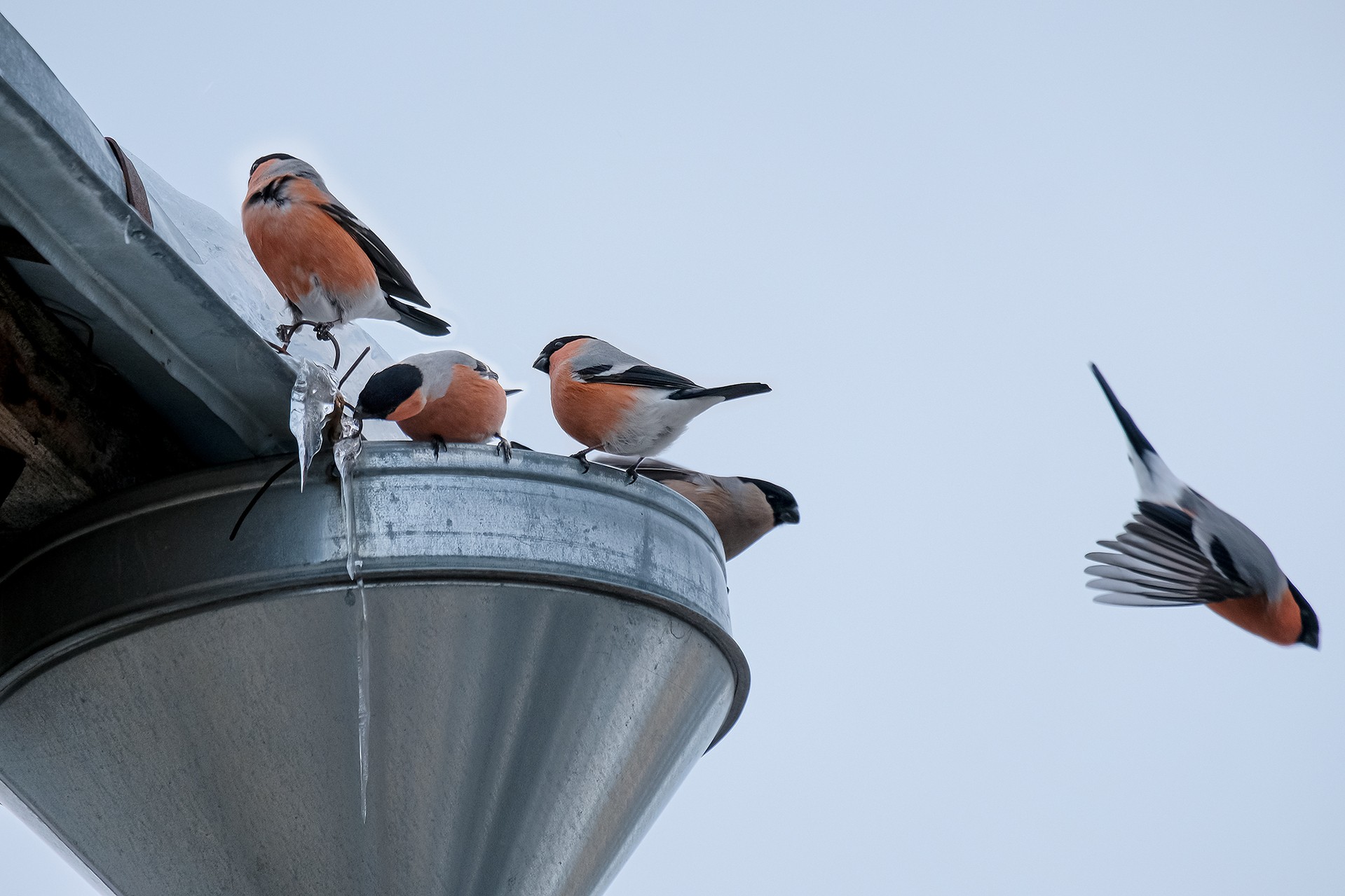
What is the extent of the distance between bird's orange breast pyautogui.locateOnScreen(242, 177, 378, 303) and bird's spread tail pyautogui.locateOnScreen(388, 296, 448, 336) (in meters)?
0.22

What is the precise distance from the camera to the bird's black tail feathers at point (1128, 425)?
508 centimetres

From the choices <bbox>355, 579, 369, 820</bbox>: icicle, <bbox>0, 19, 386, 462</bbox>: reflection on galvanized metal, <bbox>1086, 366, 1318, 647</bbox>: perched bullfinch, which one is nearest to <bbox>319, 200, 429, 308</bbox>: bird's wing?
<bbox>0, 19, 386, 462</bbox>: reflection on galvanized metal

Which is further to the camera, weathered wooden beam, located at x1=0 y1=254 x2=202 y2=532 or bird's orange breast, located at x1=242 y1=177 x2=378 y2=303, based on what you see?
bird's orange breast, located at x1=242 y1=177 x2=378 y2=303

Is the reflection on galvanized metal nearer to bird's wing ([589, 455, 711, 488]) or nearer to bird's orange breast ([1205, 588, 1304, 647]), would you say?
bird's wing ([589, 455, 711, 488])

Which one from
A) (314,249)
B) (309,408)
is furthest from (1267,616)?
(309,408)

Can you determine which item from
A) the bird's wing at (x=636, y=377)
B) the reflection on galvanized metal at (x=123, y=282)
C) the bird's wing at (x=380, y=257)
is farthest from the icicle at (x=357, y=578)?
the bird's wing at (x=636, y=377)

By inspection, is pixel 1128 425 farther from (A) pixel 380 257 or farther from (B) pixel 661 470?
(A) pixel 380 257

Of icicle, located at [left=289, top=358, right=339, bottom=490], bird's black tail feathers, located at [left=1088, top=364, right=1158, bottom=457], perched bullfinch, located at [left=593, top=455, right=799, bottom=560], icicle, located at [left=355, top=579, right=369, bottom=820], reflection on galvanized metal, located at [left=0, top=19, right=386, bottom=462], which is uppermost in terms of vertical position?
bird's black tail feathers, located at [left=1088, top=364, right=1158, bottom=457]

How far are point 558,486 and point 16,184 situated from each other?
99 centimetres

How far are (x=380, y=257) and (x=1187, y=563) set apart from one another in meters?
3.28

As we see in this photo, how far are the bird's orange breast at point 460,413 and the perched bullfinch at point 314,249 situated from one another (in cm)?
36

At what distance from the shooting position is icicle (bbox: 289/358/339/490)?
2.28 m

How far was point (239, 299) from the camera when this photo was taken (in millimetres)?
3312

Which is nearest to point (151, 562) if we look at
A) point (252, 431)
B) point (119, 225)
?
point (252, 431)
